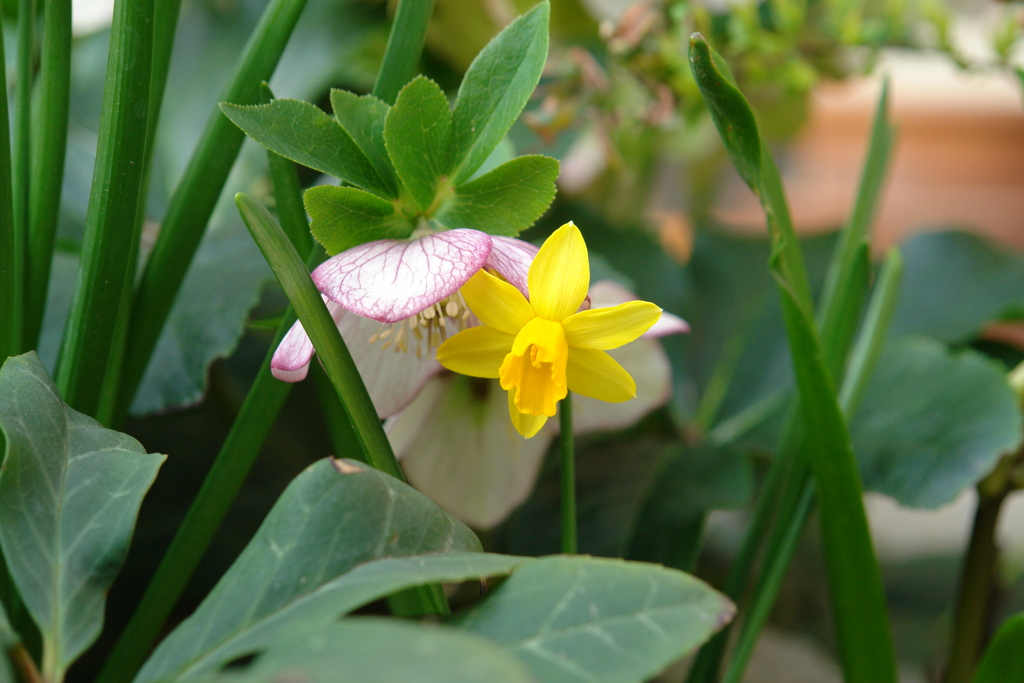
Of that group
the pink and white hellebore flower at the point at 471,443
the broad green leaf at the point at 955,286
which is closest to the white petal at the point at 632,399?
the pink and white hellebore flower at the point at 471,443

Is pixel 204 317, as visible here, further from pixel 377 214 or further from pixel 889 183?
pixel 889 183

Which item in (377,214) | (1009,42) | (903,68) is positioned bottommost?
(377,214)

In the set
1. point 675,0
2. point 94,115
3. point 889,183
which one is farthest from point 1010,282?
point 94,115

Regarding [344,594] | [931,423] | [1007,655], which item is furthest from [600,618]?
[931,423]

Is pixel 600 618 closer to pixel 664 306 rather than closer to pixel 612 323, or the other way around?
pixel 612 323

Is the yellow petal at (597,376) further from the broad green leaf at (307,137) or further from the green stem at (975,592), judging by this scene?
the green stem at (975,592)

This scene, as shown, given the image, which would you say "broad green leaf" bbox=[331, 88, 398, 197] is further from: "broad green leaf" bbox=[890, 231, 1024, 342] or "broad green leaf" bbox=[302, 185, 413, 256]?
"broad green leaf" bbox=[890, 231, 1024, 342]
